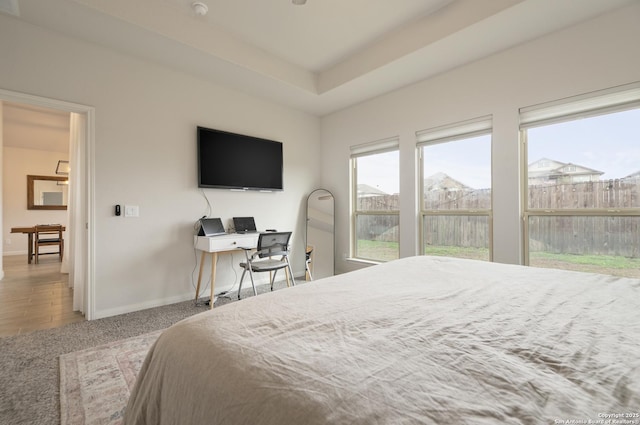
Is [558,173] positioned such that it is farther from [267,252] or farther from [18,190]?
[18,190]

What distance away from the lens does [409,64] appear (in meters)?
3.14

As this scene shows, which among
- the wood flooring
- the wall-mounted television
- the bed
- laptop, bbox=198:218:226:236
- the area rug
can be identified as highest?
the wall-mounted television

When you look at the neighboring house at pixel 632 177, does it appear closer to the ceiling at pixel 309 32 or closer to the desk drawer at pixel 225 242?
the ceiling at pixel 309 32

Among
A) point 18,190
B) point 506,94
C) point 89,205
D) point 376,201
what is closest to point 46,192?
point 18,190

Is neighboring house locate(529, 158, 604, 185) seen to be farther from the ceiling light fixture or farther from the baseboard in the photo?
the baseboard

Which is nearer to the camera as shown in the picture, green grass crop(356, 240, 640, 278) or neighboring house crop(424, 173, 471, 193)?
green grass crop(356, 240, 640, 278)

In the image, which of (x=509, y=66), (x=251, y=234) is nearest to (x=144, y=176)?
(x=251, y=234)

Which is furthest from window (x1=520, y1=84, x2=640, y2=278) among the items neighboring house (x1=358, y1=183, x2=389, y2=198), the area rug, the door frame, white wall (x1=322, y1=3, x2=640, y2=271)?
the door frame

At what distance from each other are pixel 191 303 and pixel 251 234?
1032mm

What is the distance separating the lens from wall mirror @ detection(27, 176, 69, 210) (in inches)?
265

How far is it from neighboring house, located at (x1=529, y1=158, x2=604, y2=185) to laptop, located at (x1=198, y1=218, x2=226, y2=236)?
3.46 m

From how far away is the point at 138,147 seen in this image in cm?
304

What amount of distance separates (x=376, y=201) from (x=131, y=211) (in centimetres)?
310

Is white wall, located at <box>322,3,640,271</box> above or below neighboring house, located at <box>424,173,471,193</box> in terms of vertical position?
above
